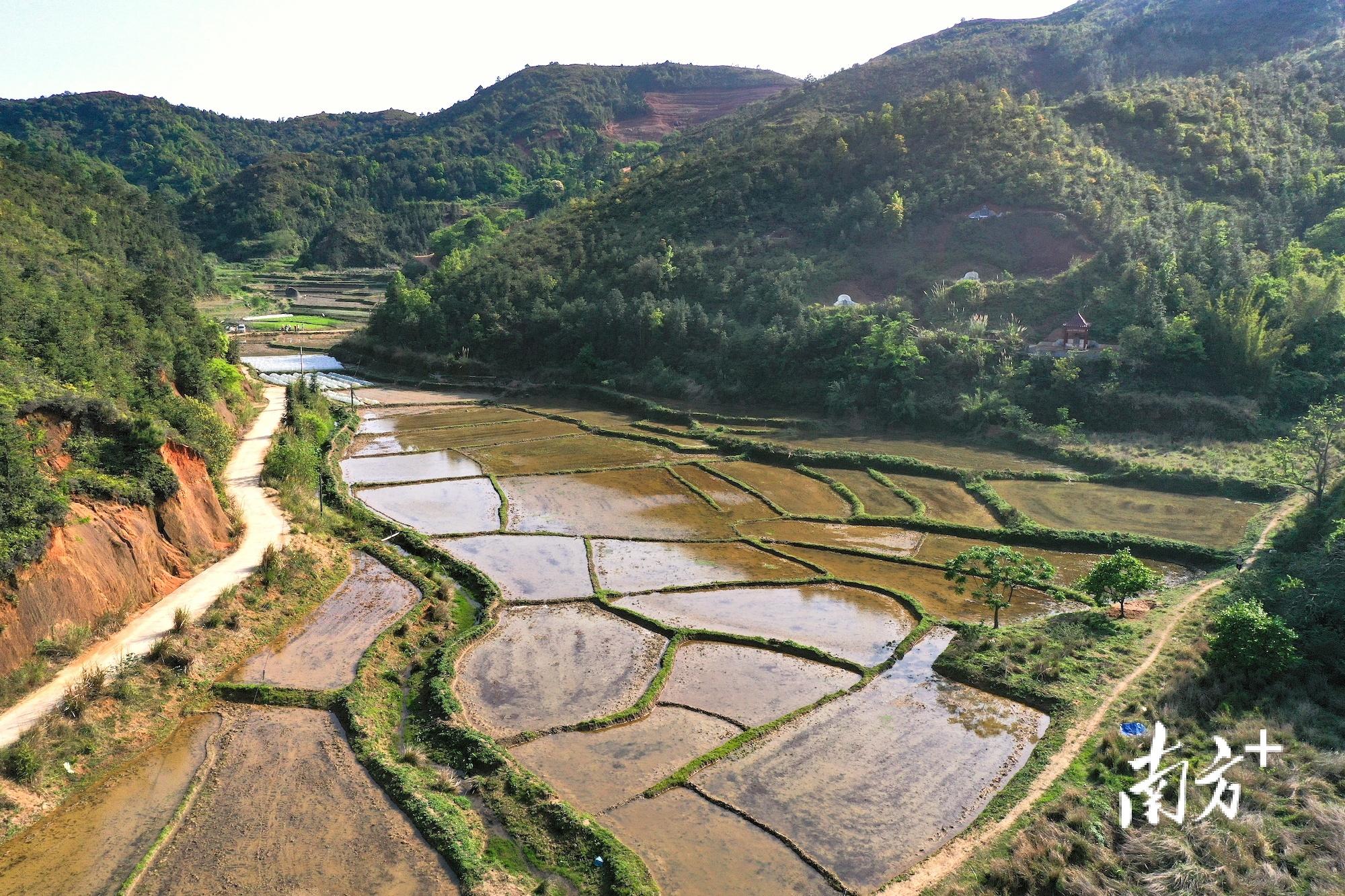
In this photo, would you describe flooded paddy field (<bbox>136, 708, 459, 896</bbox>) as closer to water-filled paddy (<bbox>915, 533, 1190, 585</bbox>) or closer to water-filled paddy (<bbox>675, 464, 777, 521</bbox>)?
water-filled paddy (<bbox>675, 464, 777, 521</bbox>)

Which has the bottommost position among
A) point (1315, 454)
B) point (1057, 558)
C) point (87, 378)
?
point (1057, 558)

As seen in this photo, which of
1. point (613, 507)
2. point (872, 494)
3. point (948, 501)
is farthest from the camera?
point (872, 494)

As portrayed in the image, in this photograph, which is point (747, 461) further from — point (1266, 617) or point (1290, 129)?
point (1290, 129)

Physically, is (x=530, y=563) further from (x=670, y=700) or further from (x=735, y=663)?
(x=670, y=700)

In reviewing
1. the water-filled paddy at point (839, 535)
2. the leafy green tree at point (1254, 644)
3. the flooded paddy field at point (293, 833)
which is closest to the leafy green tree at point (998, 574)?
the water-filled paddy at point (839, 535)

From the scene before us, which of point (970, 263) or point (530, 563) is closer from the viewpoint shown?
point (530, 563)

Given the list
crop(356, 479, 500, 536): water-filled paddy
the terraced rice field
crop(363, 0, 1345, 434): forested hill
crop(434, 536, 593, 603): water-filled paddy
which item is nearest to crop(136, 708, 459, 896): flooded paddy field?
the terraced rice field

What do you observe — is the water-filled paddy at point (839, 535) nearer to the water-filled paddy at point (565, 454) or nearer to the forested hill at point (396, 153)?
the water-filled paddy at point (565, 454)

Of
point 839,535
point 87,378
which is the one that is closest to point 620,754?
point 839,535
